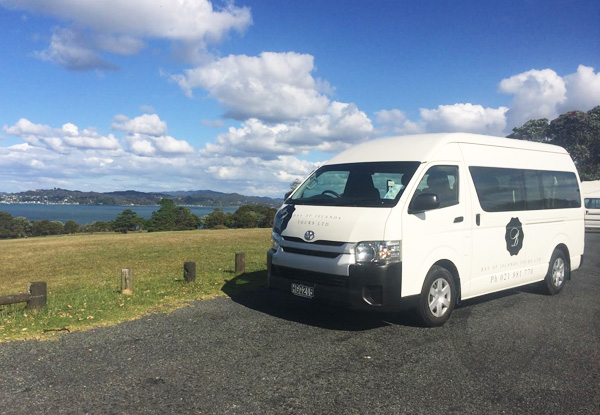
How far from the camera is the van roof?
20.5 ft

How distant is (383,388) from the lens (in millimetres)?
3986

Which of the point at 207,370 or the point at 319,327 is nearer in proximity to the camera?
the point at 207,370

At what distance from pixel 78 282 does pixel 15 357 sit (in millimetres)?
7184

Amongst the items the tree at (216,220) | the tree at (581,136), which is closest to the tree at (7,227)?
the tree at (216,220)

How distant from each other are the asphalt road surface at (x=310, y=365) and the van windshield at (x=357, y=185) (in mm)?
1682

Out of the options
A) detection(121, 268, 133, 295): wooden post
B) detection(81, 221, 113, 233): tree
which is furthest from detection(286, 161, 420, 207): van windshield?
detection(81, 221, 113, 233): tree

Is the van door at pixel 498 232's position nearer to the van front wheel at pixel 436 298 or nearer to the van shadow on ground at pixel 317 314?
the van front wheel at pixel 436 298

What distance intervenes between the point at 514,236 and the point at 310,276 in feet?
11.9

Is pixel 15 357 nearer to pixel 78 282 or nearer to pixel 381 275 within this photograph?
pixel 381 275

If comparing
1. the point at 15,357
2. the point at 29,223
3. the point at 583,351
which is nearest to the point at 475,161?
the point at 583,351

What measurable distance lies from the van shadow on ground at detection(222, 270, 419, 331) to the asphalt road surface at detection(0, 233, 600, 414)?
0.14 feet

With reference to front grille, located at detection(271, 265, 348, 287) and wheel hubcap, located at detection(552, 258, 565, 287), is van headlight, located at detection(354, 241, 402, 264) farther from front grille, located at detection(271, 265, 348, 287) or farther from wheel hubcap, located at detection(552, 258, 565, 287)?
wheel hubcap, located at detection(552, 258, 565, 287)

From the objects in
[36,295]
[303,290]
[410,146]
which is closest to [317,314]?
[303,290]

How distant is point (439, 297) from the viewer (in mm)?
5922
